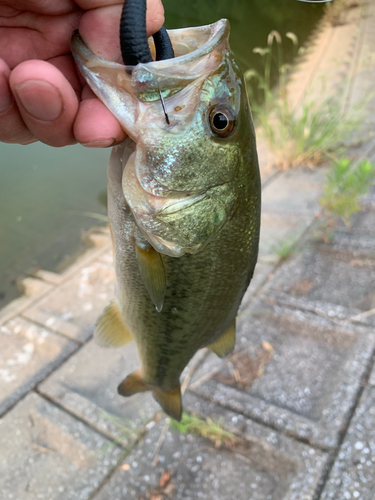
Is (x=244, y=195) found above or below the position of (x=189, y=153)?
below

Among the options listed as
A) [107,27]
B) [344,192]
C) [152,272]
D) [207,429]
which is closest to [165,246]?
[152,272]

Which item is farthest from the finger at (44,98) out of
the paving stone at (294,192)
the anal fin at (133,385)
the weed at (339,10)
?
the weed at (339,10)

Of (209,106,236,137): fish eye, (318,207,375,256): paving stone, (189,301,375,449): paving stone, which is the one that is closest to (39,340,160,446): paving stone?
(189,301,375,449): paving stone

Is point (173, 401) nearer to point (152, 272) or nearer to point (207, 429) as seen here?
point (207, 429)

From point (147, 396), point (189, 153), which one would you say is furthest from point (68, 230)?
point (189, 153)

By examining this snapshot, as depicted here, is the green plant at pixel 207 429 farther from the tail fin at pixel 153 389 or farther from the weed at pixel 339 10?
the weed at pixel 339 10

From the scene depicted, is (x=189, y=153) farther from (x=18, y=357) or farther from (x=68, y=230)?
(x=68, y=230)
